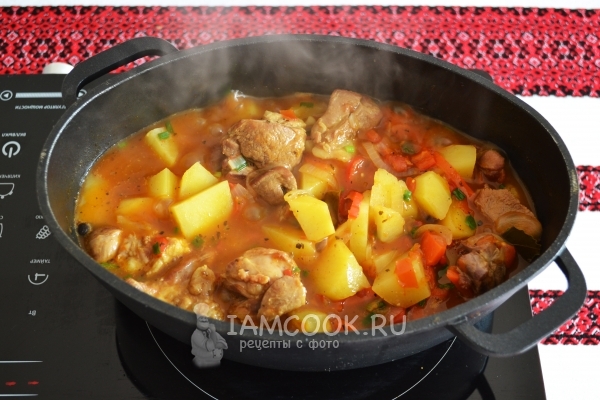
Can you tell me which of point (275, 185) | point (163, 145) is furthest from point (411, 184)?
point (163, 145)

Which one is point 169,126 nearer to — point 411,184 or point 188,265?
point 188,265

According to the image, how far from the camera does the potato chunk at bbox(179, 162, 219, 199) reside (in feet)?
8.45

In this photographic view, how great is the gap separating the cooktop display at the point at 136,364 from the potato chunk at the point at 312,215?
53 centimetres

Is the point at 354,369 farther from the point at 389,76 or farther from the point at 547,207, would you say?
the point at 389,76

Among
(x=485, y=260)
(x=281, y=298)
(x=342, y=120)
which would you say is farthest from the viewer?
(x=342, y=120)

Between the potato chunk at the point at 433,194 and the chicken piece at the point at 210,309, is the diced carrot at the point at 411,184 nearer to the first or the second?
the potato chunk at the point at 433,194

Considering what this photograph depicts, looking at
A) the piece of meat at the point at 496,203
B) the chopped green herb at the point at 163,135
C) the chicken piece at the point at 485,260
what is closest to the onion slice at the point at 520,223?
the piece of meat at the point at 496,203

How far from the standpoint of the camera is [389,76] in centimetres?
275

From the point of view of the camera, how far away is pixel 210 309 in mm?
2162

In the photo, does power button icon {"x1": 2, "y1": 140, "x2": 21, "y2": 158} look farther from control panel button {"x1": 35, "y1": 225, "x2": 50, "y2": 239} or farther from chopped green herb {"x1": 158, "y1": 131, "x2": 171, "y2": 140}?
chopped green herb {"x1": 158, "y1": 131, "x2": 171, "y2": 140}

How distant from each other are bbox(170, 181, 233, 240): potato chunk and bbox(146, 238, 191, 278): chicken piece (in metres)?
0.08

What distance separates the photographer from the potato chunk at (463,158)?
8.70 feet

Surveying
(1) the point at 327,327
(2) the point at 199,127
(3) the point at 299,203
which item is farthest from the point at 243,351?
(2) the point at 199,127

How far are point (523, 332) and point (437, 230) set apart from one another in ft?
2.42
